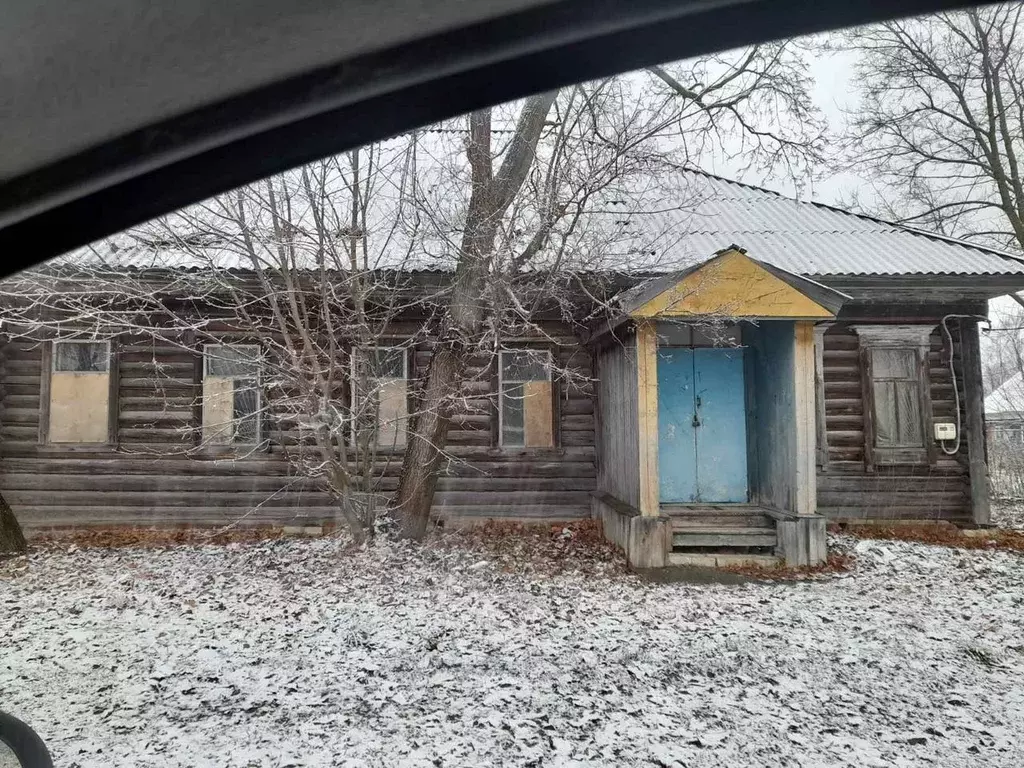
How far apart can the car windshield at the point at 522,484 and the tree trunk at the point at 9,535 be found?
24 millimetres

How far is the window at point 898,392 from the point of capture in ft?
28.6

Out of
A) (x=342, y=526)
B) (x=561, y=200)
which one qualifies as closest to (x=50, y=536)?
(x=342, y=526)

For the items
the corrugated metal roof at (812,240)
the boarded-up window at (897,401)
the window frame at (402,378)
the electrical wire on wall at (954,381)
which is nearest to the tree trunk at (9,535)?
the window frame at (402,378)

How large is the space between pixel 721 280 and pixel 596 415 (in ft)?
8.64

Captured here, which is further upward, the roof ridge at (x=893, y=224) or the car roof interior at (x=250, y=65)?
the roof ridge at (x=893, y=224)

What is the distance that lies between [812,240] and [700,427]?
3480 millimetres

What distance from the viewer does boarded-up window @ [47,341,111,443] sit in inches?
335

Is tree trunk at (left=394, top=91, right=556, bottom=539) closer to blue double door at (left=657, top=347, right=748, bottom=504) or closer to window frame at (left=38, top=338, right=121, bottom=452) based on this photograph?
blue double door at (left=657, top=347, right=748, bottom=504)

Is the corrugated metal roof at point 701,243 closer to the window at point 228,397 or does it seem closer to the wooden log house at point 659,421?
the wooden log house at point 659,421

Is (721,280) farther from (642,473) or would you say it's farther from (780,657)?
(780,657)

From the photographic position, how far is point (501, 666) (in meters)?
4.29

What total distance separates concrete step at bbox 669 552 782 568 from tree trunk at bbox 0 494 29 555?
7.10m

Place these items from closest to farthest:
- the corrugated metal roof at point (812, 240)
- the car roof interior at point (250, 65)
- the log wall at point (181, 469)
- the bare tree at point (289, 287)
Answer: the car roof interior at point (250, 65)
the bare tree at point (289, 287)
the corrugated metal roof at point (812, 240)
the log wall at point (181, 469)

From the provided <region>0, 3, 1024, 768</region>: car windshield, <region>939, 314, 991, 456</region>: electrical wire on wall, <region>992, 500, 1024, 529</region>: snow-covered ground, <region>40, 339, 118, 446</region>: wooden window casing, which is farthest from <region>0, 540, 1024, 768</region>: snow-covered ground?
<region>992, 500, 1024, 529</region>: snow-covered ground
